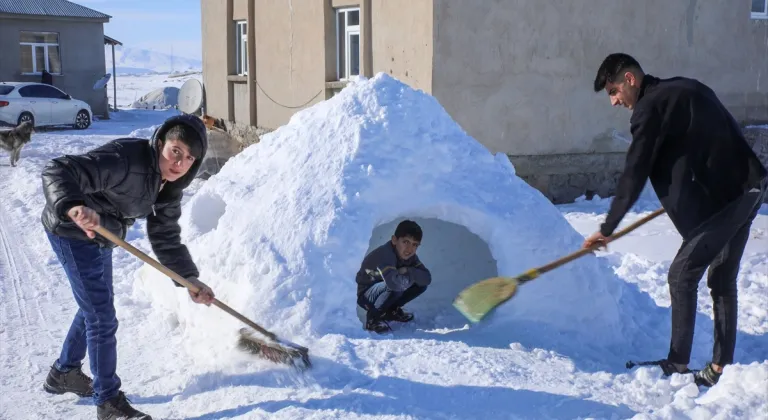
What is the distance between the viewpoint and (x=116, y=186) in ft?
11.1

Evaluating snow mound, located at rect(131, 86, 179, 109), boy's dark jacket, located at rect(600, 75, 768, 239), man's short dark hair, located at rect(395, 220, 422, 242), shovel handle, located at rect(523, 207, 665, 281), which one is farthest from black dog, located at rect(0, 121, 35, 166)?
snow mound, located at rect(131, 86, 179, 109)

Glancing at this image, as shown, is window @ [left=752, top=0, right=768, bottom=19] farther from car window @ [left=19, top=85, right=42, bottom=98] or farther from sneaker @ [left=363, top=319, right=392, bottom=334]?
car window @ [left=19, top=85, right=42, bottom=98]

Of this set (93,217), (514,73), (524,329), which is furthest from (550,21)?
(93,217)

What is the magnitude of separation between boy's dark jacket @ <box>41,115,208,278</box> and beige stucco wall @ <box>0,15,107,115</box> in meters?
22.6

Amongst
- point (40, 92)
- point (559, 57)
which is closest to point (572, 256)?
point (559, 57)

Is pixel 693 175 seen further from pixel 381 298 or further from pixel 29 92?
pixel 29 92

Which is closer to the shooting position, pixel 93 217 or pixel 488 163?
pixel 93 217

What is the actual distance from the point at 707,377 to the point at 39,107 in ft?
66.1

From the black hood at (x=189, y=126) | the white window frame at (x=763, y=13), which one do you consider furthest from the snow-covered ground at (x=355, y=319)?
the white window frame at (x=763, y=13)

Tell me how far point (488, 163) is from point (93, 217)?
2.73 meters

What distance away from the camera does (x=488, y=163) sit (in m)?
5.00

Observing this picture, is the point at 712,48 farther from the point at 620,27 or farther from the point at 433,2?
the point at 433,2

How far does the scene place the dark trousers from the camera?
12.0 feet

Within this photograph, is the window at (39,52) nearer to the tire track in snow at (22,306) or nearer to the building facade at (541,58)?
the building facade at (541,58)
